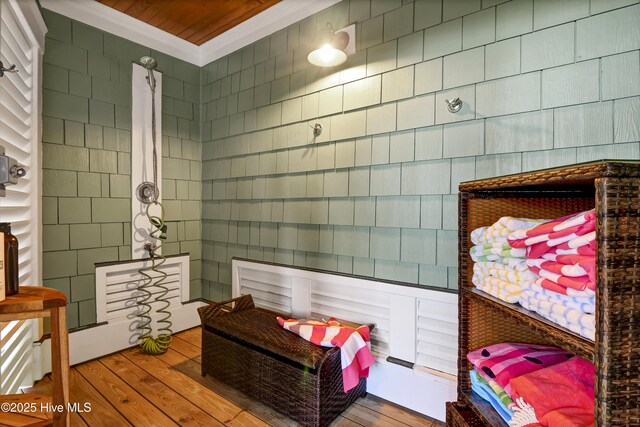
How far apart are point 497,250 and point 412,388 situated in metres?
1.19

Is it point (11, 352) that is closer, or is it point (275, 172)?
point (11, 352)

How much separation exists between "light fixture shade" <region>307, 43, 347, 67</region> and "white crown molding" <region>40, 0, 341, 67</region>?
47cm

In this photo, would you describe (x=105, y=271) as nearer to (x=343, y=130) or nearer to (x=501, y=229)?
(x=343, y=130)

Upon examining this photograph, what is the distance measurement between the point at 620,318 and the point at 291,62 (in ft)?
7.85

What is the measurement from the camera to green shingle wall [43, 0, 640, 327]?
4.75 ft

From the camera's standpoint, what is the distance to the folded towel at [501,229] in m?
1.02

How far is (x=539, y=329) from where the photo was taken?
83cm

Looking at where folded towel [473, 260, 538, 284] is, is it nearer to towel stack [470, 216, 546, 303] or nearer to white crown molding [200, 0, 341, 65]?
towel stack [470, 216, 546, 303]

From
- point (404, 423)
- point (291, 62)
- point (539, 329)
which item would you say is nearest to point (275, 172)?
point (291, 62)

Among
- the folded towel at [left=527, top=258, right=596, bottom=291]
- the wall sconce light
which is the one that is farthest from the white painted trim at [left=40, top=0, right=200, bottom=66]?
the folded towel at [left=527, top=258, right=596, bottom=291]

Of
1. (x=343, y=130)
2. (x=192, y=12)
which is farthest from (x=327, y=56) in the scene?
(x=192, y=12)

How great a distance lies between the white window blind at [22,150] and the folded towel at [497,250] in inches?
86.0

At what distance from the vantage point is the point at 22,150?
1.91 meters

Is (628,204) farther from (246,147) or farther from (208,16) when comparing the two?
(208,16)
